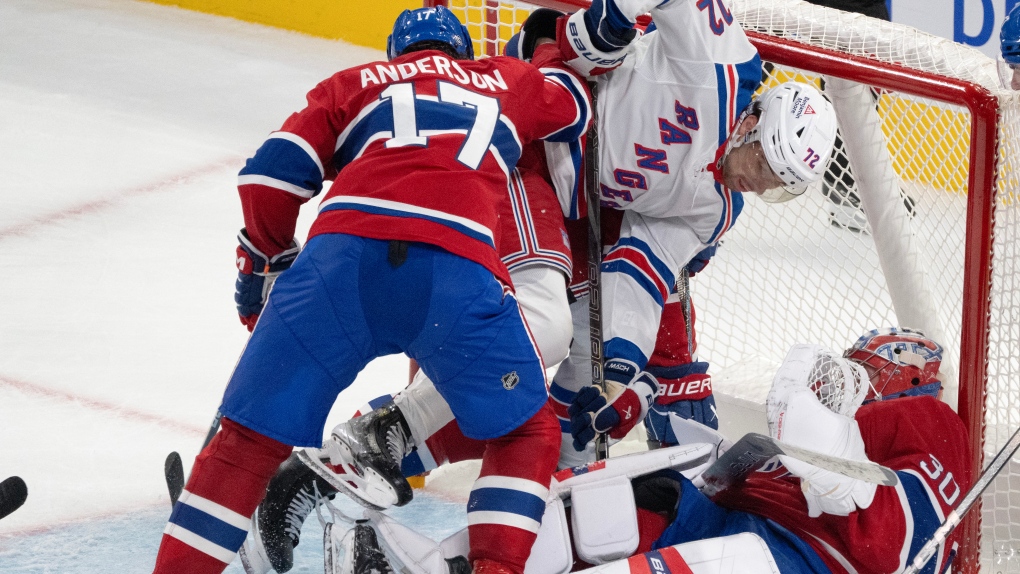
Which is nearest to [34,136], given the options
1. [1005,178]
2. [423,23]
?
[423,23]

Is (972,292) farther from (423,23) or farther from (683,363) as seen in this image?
(423,23)

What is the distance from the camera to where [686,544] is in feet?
6.72

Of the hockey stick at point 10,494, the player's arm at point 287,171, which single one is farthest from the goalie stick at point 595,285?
the hockey stick at point 10,494

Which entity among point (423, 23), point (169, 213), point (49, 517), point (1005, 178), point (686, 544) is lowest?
point (49, 517)

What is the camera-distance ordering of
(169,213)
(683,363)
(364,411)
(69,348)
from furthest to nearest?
(169,213)
(69,348)
(683,363)
(364,411)

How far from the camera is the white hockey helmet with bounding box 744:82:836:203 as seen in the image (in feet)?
7.19

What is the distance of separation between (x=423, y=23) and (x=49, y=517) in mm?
1208

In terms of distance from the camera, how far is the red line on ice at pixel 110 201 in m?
3.80

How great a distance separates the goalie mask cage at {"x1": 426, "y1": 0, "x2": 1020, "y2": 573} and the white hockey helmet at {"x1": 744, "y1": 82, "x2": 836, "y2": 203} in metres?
0.24

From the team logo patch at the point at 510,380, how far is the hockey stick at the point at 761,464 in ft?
1.27

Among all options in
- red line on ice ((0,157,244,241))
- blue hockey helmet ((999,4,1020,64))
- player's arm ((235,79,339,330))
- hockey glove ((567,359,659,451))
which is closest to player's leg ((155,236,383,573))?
player's arm ((235,79,339,330))

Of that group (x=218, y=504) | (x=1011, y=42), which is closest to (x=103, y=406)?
(x=218, y=504)

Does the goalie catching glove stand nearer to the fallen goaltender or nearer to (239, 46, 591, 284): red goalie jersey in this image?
the fallen goaltender

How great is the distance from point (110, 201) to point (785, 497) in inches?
104
